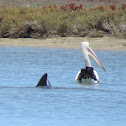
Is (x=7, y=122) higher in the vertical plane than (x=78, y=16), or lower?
lower

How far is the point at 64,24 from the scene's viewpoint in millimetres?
20203

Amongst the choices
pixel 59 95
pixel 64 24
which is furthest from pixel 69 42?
pixel 59 95

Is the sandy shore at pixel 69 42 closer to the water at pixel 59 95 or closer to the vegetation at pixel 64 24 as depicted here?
the vegetation at pixel 64 24

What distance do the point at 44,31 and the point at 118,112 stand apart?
38.6 feet

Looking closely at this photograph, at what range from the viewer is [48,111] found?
8.43 m

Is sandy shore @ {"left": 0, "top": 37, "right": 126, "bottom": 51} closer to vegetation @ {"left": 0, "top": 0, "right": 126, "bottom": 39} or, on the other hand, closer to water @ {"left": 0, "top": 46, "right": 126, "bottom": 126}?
vegetation @ {"left": 0, "top": 0, "right": 126, "bottom": 39}

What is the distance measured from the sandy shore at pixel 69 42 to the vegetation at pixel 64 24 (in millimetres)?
402

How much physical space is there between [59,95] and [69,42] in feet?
29.4

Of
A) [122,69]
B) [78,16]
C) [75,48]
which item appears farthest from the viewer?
[78,16]

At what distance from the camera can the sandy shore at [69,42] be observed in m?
17.9

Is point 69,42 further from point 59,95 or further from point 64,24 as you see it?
point 59,95

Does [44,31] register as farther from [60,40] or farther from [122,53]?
[122,53]

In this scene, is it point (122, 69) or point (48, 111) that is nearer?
point (48, 111)

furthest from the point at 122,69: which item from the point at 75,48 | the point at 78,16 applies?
the point at 78,16
